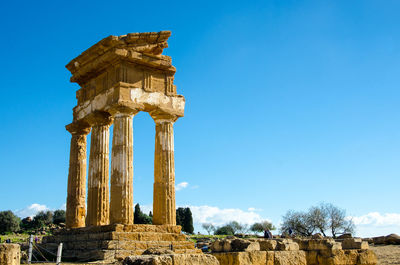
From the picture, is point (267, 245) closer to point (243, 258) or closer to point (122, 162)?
point (243, 258)

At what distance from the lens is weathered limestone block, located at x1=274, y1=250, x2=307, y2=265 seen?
41.0 ft

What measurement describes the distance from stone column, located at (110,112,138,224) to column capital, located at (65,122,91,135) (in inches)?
129

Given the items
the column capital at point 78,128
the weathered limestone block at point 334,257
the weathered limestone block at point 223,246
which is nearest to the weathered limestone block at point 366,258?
the weathered limestone block at point 334,257

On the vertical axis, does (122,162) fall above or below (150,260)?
above

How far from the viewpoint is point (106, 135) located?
61.5ft

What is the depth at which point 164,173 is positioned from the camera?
18.0m

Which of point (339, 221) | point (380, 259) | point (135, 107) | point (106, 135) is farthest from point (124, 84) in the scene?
point (339, 221)

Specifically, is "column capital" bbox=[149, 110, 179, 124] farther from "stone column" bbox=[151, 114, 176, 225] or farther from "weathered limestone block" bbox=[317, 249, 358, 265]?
"weathered limestone block" bbox=[317, 249, 358, 265]

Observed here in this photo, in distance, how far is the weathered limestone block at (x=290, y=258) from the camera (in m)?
12.5

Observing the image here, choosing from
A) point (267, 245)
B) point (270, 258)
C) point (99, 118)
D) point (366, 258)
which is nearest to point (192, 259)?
point (270, 258)

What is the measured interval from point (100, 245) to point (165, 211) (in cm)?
368

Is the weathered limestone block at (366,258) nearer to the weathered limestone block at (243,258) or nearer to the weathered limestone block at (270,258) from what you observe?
the weathered limestone block at (270,258)

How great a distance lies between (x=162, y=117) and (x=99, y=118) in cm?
276

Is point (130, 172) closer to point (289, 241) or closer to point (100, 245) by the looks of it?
point (100, 245)
